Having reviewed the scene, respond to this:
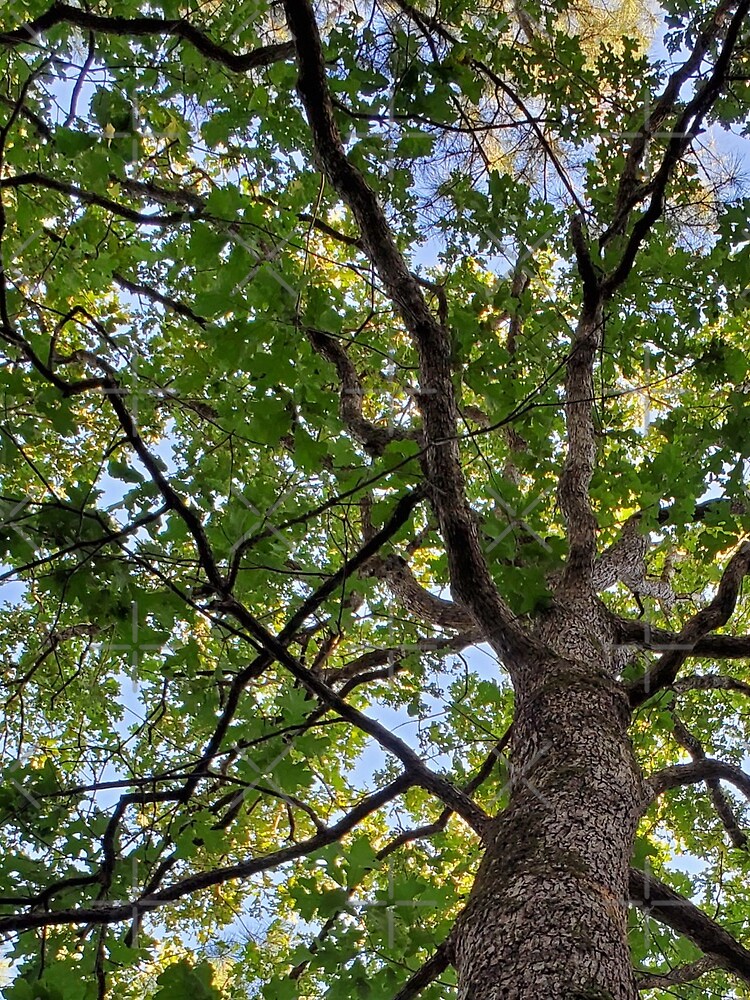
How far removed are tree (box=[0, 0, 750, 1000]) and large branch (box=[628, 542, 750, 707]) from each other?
0.06ft

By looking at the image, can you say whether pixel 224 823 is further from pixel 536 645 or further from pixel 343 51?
pixel 343 51

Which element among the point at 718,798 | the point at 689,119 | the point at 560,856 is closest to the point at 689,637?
the point at 560,856

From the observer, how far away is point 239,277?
203cm

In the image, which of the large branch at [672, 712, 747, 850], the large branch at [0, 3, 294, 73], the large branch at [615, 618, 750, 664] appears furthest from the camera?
the large branch at [672, 712, 747, 850]

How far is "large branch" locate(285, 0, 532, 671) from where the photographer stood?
2484 millimetres

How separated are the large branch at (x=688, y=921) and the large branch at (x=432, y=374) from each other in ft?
2.97

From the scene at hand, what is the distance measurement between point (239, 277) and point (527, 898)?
1.87m

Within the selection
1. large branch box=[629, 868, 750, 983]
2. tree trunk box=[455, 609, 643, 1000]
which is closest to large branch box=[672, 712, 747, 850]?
large branch box=[629, 868, 750, 983]

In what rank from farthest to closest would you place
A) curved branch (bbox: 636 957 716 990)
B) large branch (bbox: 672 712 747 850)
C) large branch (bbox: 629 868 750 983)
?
large branch (bbox: 672 712 747 850) < curved branch (bbox: 636 957 716 990) < large branch (bbox: 629 868 750 983)

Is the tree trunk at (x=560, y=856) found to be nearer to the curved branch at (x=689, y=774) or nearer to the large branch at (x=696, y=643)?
the curved branch at (x=689, y=774)

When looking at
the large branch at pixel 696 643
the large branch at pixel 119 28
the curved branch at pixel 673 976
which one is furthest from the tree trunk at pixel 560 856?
the large branch at pixel 119 28

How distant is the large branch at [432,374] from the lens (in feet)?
8.15

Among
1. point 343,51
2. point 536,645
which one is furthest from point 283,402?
point 343,51

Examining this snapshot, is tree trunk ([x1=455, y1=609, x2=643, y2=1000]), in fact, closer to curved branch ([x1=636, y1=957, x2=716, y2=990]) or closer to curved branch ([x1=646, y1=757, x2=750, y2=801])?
curved branch ([x1=646, y1=757, x2=750, y2=801])
